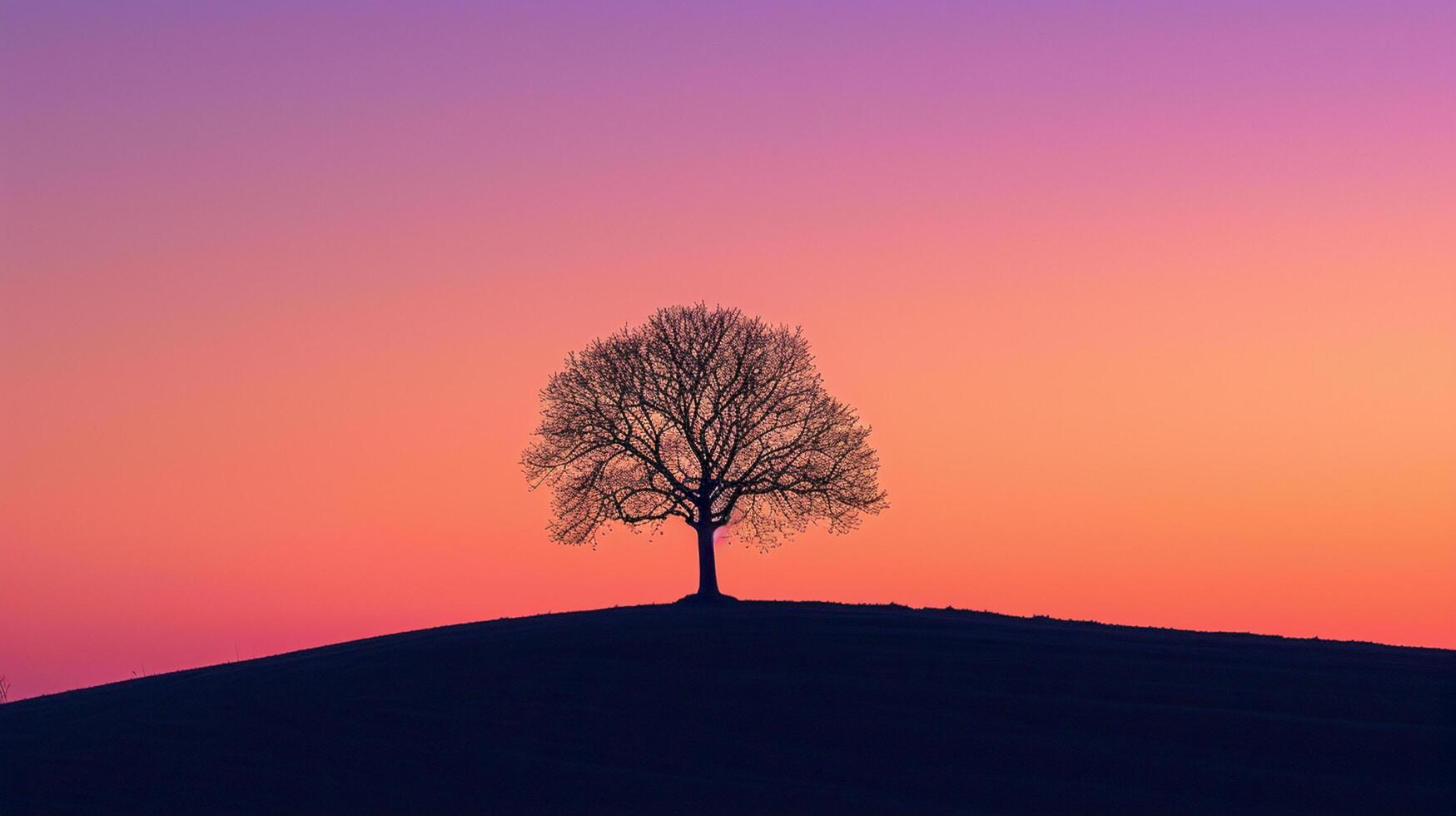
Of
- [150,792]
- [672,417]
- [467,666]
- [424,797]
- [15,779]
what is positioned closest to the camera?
[424,797]

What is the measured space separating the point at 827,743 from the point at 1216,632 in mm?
22457

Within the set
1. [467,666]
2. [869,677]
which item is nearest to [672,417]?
[467,666]

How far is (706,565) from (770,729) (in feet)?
80.9

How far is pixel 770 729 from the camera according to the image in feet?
78.6

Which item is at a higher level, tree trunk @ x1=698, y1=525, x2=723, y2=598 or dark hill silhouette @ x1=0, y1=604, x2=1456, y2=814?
tree trunk @ x1=698, y1=525, x2=723, y2=598

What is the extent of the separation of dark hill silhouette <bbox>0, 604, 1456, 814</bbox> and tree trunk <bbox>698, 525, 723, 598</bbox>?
1203 cm

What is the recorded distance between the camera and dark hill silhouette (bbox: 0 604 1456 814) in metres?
20.4

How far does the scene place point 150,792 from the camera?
861 inches

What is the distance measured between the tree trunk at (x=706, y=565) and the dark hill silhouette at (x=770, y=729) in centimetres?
1203

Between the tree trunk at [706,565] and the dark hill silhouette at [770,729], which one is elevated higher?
the tree trunk at [706,565]

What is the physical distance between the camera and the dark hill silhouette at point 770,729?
20.4 meters

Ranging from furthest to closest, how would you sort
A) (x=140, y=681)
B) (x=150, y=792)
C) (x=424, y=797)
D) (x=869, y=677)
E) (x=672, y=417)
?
1. (x=672, y=417)
2. (x=140, y=681)
3. (x=869, y=677)
4. (x=150, y=792)
5. (x=424, y=797)

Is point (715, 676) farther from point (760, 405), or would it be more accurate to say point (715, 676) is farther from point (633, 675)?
point (760, 405)

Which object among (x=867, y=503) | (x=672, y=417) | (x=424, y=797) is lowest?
(x=424, y=797)
